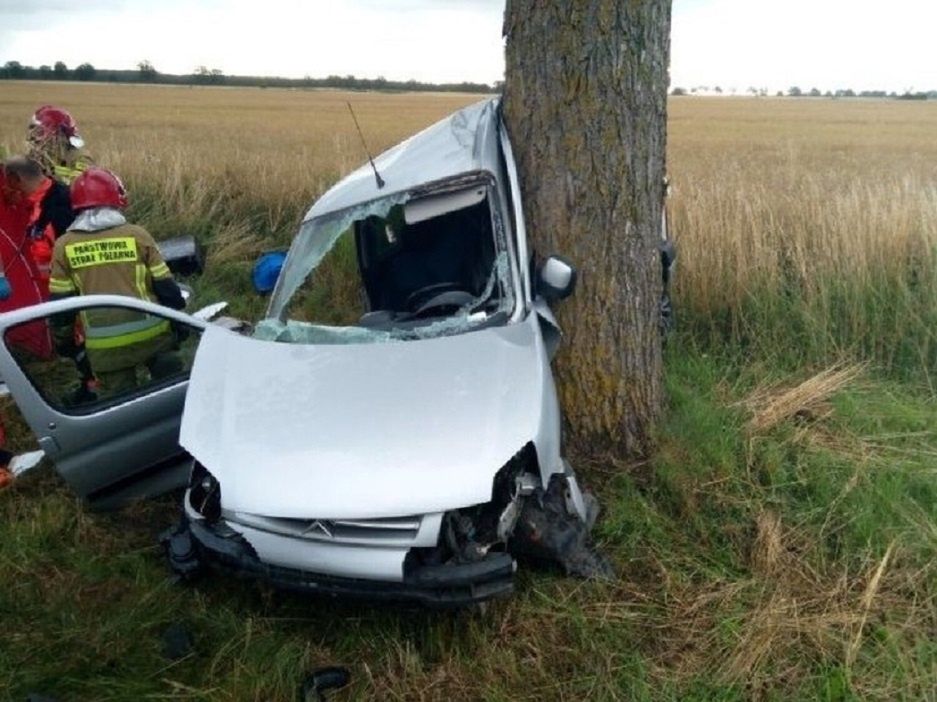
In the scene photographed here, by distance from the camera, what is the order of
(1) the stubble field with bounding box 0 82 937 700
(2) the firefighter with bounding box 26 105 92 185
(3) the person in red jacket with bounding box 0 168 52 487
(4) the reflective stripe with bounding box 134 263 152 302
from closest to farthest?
(1) the stubble field with bounding box 0 82 937 700
(4) the reflective stripe with bounding box 134 263 152 302
(3) the person in red jacket with bounding box 0 168 52 487
(2) the firefighter with bounding box 26 105 92 185

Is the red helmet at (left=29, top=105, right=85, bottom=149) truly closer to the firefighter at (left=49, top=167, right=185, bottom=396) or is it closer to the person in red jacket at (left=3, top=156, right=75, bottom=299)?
the person in red jacket at (left=3, top=156, right=75, bottom=299)

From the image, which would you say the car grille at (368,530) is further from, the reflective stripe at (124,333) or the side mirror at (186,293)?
the side mirror at (186,293)

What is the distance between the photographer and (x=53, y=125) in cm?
672

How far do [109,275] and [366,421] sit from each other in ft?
7.42

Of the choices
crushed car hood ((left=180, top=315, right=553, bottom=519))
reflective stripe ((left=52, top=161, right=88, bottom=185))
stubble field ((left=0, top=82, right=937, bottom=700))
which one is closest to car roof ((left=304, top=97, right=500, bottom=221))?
stubble field ((left=0, top=82, right=937, bottom=700))

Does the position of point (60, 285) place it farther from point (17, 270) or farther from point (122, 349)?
point (17, 270)

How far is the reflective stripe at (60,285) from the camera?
452cm

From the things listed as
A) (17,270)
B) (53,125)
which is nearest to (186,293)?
(17,270)

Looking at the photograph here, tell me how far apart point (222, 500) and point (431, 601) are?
0.83m

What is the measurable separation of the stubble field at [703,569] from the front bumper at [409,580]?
345 millimetres

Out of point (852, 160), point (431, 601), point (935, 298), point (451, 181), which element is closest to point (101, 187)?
point (451, 181)

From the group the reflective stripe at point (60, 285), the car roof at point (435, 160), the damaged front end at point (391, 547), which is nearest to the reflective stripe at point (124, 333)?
the reflective stripe at point (60, 285)

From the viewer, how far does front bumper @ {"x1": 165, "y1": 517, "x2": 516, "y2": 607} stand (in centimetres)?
280

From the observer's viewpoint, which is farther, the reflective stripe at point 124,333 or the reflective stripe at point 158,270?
the reflective stripe at point 158,270
